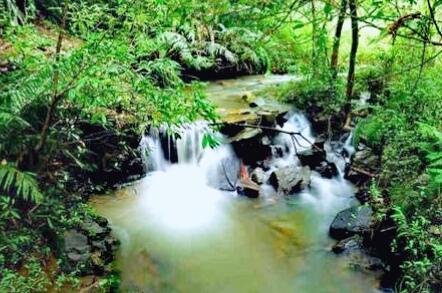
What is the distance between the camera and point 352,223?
5137mm

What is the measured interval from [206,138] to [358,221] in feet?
10.9

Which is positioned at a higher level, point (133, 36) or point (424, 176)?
point (133, 36)

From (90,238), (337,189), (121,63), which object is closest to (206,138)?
(121,63)

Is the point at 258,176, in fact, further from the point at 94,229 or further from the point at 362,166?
the point at 94,229

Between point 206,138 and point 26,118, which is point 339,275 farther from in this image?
point 26,118

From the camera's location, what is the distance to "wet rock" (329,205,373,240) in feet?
16.5

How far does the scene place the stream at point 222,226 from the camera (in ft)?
14.5

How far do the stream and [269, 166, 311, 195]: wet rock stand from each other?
0.30 ft

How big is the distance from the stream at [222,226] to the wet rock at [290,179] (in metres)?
0.09

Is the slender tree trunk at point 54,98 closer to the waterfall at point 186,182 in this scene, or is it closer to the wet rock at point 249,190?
the waterfall at point 186,182

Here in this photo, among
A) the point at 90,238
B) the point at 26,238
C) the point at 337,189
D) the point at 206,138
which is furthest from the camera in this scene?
the point at 337,189

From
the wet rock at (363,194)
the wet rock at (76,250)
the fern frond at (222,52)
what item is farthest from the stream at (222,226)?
the fern frond at (222,52)

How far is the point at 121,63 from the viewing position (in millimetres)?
3020

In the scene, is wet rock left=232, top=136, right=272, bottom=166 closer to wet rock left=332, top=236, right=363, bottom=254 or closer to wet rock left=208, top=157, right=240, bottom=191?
wet rock left=208, top=157, right=240, bottom=191
